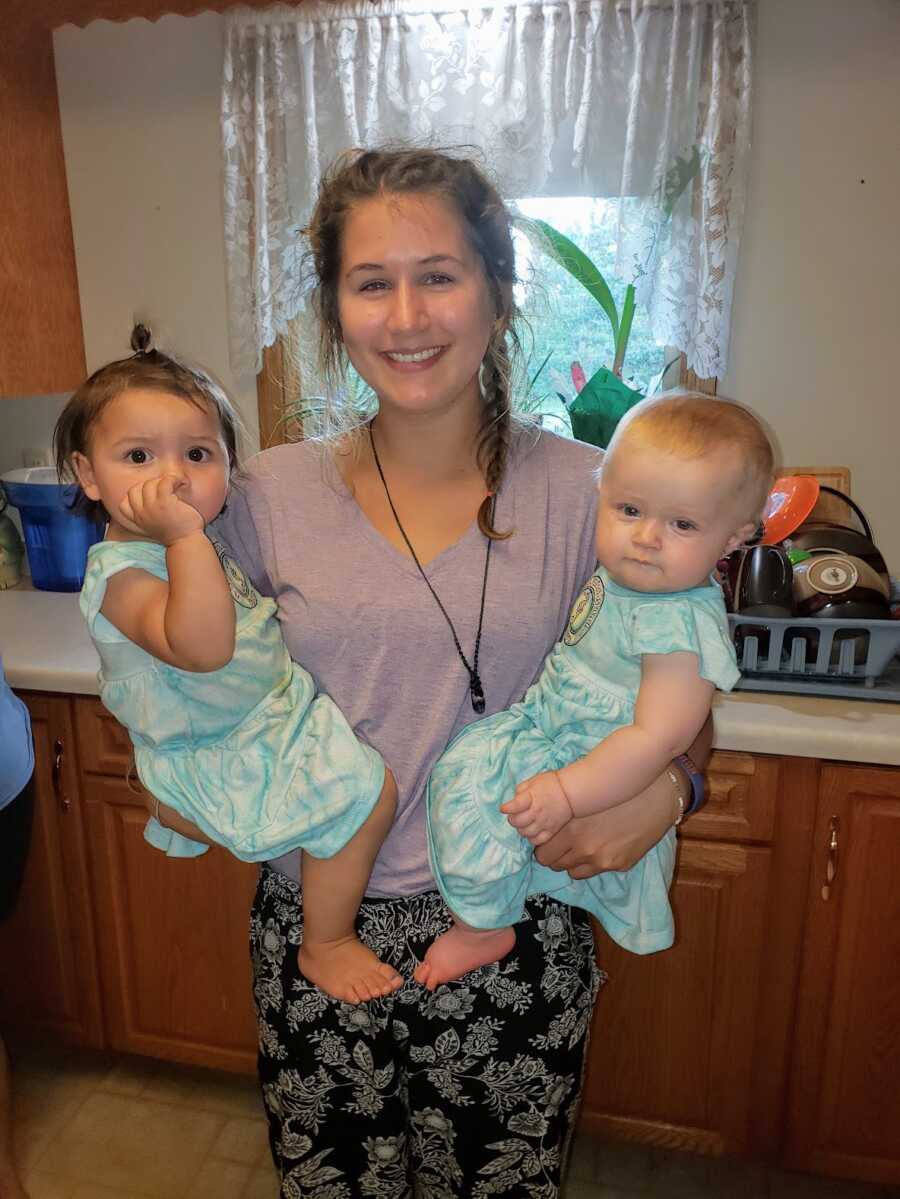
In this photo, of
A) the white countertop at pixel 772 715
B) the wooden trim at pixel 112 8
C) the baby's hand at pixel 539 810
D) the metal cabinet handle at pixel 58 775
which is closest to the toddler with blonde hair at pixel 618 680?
the baby's hand at pixel 539 810

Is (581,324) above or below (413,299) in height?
below

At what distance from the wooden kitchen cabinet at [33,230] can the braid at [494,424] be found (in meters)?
1.38

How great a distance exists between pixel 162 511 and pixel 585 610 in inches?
18.2

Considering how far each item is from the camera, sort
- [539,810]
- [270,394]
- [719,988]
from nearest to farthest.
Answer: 1. [539,810]
2. [719,988]
3. [270,394]

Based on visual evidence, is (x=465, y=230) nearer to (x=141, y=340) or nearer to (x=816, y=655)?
(x=141, y=340)

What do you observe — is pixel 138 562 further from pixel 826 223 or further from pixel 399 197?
pixel 826 223

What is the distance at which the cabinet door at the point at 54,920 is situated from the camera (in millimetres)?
1789

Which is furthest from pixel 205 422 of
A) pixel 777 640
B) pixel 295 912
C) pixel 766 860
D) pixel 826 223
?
pixel 826 223

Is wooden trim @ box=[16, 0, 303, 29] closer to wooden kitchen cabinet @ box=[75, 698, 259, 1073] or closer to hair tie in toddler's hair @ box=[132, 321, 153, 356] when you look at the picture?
A: hair tie in toddler's hair @ box=[132, 321, 153, 356]

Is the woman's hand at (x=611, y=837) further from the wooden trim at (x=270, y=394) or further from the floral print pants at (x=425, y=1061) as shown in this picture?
the wooden trim at (x=270, y=394)

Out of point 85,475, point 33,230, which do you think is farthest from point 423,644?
point 33,230

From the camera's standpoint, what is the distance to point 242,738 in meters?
1.06

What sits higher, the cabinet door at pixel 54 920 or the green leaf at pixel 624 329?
the green leaf at pixel 624 329

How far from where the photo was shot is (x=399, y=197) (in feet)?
3.40
